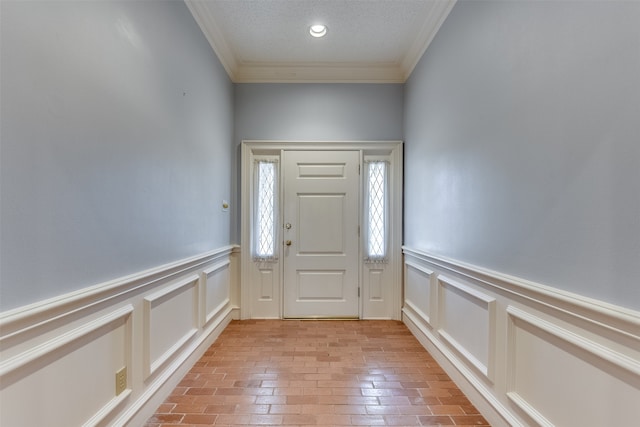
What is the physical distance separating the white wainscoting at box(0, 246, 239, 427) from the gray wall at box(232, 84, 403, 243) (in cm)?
137

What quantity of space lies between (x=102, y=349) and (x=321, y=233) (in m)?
2.22

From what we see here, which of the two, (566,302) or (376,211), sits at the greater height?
(376,211)

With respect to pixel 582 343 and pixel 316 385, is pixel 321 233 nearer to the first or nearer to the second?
pixel 316 385

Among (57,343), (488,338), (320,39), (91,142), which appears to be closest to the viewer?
(57,343)

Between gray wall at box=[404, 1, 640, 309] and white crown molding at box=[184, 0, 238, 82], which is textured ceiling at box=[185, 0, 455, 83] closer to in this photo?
white crown molding at box=[184, 0, 238, 82]

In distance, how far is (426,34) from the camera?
2535 millimetres

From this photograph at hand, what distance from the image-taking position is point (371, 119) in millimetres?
3258

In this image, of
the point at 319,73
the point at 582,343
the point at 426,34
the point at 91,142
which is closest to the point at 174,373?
the point at 91,142

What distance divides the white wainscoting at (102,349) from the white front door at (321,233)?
45.9 inches

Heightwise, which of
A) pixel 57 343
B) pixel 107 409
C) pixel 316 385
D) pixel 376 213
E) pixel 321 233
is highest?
pixel 376 213

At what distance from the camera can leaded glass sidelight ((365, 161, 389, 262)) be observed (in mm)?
3264

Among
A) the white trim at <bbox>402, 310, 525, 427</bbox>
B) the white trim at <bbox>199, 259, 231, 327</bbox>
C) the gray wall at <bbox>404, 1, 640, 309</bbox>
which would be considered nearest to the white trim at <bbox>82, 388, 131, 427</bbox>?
the white trim at <bbox>199, 259, 231, 327</bbox>

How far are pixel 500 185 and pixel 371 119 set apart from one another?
1.97 metres

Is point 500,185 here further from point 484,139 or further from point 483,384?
point 483,384
